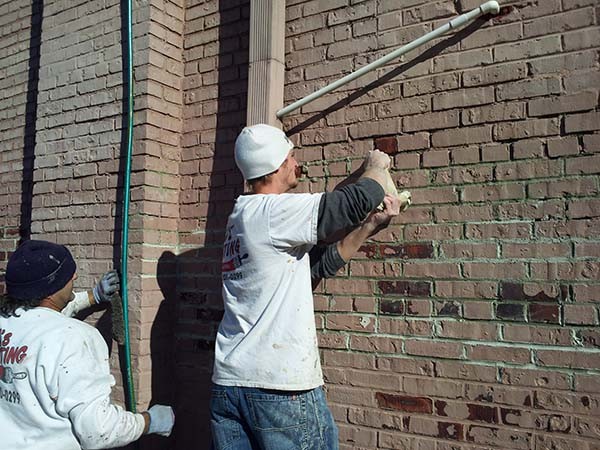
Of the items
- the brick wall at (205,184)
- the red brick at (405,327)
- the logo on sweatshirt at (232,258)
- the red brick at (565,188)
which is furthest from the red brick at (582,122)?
the brick wall at (205,184)

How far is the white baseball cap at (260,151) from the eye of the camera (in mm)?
2521

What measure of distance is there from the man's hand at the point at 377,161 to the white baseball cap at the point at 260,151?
1.34 ft

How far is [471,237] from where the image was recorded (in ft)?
8.29

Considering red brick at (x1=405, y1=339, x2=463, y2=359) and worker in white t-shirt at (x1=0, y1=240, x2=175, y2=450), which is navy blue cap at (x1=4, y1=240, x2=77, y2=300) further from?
red brick at (x1=405, y1=339, x2=463, y2=359)

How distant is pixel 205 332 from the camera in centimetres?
327

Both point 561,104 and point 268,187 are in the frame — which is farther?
point 268,187

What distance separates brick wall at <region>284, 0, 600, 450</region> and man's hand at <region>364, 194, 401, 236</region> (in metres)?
0.06

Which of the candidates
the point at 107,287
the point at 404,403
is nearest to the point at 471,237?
the point at 404,403

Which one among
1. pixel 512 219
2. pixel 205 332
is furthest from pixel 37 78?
pixel 512 219

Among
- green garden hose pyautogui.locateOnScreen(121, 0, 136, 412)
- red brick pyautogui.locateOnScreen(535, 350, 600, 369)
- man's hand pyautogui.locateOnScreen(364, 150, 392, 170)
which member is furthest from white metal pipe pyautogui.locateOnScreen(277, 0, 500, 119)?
red brick pyautogui.locateOnScreen(535, 350, 600, 369)

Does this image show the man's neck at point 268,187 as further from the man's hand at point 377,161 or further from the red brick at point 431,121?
the red brick at point 431,121

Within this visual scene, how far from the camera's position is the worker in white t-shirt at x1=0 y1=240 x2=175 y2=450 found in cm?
206

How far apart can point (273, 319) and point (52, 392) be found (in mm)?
866

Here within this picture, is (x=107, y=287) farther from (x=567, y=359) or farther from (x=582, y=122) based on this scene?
(x=582, y=122)
